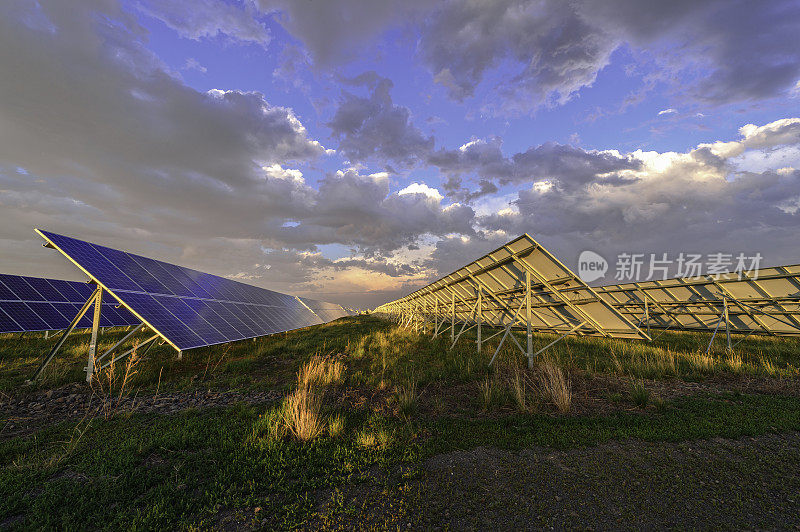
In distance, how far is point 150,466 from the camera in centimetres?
464

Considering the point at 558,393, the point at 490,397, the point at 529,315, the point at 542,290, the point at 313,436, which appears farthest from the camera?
the point at 542,290

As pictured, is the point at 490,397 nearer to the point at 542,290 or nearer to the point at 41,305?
the point at 542,290

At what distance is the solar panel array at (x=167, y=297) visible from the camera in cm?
877

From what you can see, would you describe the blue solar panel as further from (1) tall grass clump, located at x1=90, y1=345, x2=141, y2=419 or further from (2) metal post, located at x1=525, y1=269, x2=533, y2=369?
(2) metal post, located at x1=525, y1=269, x2=533, y2=369

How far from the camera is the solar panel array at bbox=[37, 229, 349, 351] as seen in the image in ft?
28.8

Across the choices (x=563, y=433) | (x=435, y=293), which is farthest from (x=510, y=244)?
(x=435, y=293)

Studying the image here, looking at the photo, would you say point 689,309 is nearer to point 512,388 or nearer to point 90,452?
point 512,388

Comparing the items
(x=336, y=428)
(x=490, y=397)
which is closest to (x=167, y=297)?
(x=336, y=428)

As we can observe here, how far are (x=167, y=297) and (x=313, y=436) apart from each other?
979 cm

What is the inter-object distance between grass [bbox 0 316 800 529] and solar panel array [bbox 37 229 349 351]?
5.51 ft

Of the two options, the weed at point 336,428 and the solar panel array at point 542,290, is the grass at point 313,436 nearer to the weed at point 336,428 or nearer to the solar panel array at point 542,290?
the weed at point 336,428

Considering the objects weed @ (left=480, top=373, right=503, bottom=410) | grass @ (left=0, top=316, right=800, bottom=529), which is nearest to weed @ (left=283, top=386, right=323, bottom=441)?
grass @ (left=0, top=316, right=800, bottom=529)

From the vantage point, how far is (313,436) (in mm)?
5547

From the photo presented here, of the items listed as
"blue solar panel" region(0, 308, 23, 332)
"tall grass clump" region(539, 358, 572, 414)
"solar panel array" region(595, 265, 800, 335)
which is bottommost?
"blue solar panel" region(0, 308, 23, 332)
